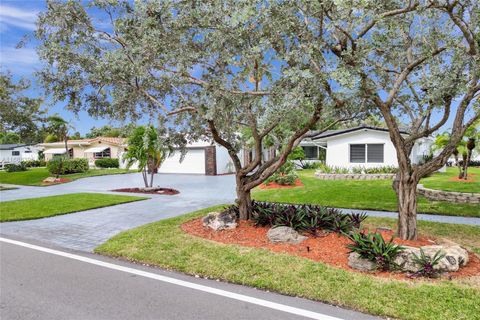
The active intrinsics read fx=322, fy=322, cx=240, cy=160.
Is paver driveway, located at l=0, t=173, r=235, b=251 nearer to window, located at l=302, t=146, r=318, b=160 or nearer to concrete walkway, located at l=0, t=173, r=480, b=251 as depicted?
concrete walkway, located at l=0, t=173, r=480, b=251

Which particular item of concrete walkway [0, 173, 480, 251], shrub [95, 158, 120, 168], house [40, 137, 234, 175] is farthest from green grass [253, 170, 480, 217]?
shrub [95, 158, 120, 168]

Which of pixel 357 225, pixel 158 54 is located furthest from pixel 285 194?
pixel 158 54

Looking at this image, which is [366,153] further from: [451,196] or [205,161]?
[205,161]

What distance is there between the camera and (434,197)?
11.5 metres

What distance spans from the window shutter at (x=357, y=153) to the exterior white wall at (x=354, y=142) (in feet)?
0.77

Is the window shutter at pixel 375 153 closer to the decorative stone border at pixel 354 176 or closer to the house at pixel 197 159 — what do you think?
the decorative stone border at pixel 354 176

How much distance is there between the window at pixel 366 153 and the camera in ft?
69.3

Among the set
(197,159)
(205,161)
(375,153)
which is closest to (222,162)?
(205,161)

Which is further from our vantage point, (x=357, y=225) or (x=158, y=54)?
(x=357, y=225)

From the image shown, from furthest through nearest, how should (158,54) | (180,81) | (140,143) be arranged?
(140,143)
(180,81)
(158,54)

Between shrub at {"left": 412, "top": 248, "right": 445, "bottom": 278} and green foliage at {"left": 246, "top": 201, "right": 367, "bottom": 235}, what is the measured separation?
170 centimetres

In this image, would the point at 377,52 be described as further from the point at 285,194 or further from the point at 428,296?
the point at 285,194

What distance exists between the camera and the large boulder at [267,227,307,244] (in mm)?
6367

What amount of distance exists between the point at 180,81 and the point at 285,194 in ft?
26.1
